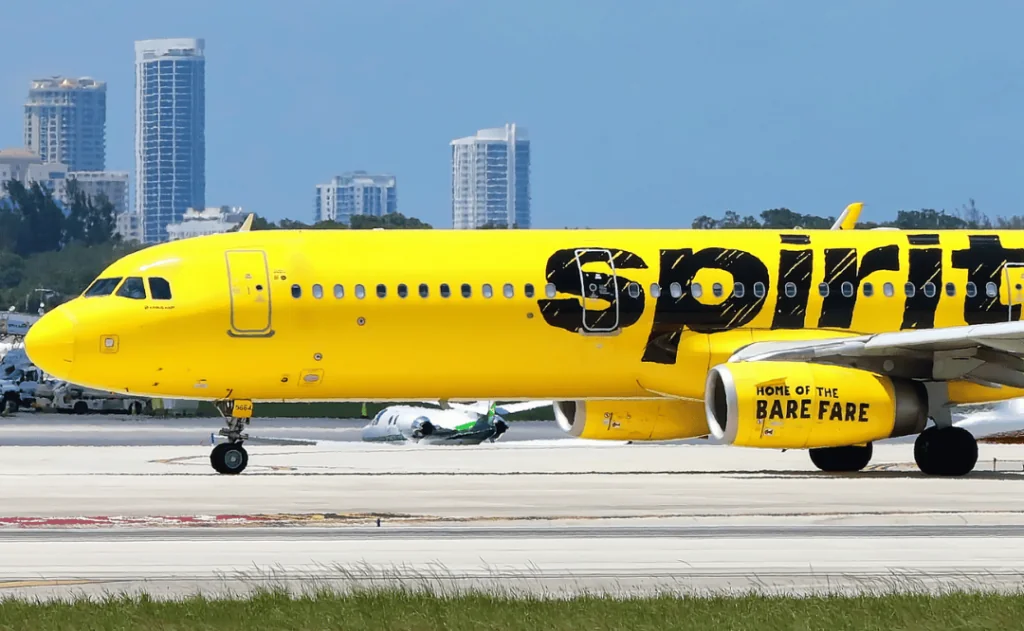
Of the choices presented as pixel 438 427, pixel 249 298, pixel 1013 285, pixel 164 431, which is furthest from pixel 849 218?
pixel 164 431

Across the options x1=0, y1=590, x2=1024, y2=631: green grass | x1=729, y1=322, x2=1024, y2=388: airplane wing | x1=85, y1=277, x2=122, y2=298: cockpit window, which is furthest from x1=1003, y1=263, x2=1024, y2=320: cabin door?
x1=0, y1=590, x2=1024, y2=631: green grass

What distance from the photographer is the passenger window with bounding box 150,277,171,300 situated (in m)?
31.0

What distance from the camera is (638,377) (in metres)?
32.2

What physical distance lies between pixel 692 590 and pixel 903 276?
18.3 metres

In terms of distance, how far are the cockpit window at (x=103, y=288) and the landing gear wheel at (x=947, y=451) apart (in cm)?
1311

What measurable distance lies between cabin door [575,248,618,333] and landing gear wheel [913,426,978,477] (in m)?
5.32

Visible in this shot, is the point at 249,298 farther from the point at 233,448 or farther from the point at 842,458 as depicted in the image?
the point at 842,458

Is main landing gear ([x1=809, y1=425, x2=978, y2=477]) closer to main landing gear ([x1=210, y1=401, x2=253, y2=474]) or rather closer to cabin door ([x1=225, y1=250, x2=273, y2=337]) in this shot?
cabin door ([x1=225, y1=250, x2=273, y2=337])

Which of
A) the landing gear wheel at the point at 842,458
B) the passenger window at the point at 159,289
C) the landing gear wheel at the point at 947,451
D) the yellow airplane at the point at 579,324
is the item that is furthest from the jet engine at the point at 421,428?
the landing gear wheel at the point at 947,451

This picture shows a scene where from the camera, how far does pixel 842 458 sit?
33094 millimetres

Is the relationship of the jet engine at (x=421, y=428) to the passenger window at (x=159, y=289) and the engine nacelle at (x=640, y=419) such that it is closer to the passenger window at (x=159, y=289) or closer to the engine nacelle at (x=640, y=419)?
the engine nacelle at (x=640, y=419)

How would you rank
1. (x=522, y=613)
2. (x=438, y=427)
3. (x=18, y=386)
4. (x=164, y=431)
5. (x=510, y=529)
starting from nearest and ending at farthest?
(x=522, y=613), (x=510, y=529), (x=438, y=427), (x=164, y=431), (x=18, y=386)

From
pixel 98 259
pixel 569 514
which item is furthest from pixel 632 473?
pixel 98 259

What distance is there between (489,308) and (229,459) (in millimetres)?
4846
